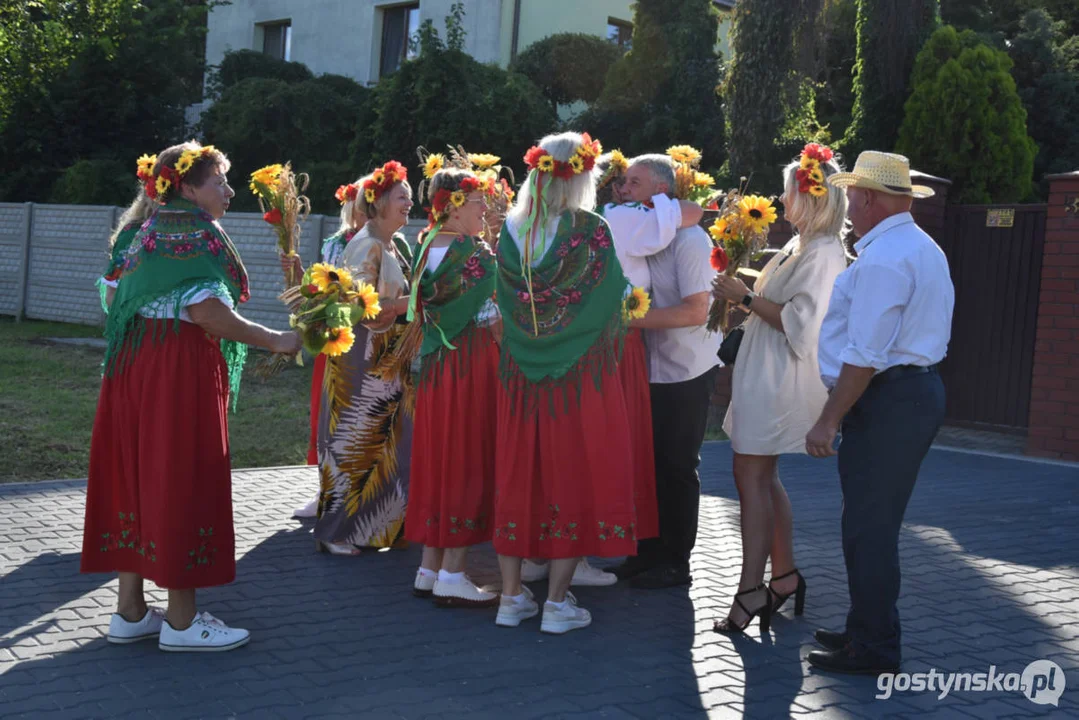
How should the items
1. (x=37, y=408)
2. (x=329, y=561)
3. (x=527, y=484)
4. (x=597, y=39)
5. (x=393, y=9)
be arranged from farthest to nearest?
(x=393, y=9) < (x=597, y=39) < (x=37, y=408) < (x=329, y=561) < (x=527, y=484)

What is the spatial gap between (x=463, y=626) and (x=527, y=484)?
732mm

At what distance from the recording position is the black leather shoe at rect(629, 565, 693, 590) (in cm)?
598

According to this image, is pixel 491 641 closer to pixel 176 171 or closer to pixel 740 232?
pixel 740 232

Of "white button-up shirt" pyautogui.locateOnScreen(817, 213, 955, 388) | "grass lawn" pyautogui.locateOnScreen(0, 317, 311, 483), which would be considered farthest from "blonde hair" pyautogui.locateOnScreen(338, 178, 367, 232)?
"white button-up shirt" pyautogui.locateOnScreen(817, 213, 955, 388)

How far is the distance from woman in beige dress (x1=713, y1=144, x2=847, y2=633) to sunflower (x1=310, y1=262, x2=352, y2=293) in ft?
5.39

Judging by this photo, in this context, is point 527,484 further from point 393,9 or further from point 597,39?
point 393,9

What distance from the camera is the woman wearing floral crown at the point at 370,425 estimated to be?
651 centimetres

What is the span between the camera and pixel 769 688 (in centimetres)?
462

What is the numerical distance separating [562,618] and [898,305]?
2.04 meters

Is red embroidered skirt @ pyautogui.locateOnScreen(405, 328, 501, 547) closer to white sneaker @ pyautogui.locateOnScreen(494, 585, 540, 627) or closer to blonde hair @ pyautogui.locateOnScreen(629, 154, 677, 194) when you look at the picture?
white sneaker @ pyautogui.locateOnScreen(494, 585, 540, 627)

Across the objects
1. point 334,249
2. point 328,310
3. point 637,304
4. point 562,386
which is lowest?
point 562,386

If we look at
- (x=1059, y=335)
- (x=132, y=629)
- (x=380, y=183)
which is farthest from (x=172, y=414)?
(x=1059, y=335)

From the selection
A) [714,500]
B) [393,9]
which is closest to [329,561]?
[714,500]

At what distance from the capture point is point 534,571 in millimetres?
6156
